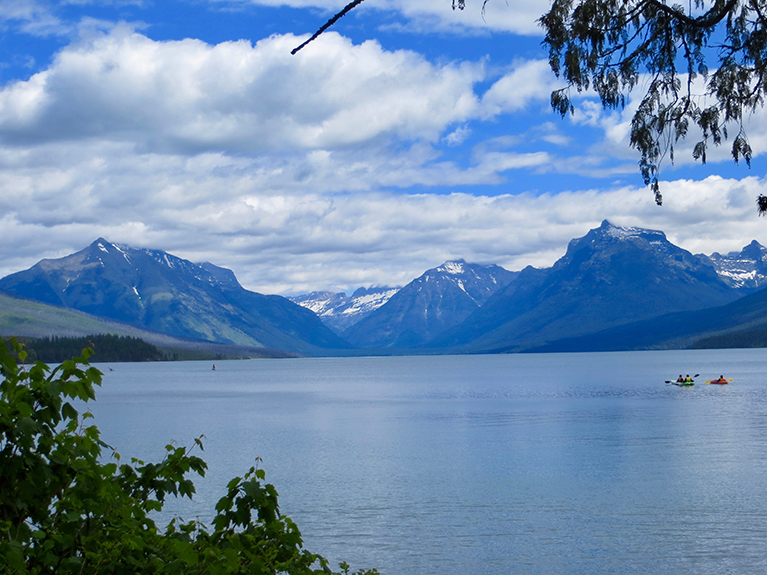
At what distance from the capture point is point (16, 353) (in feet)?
24.2

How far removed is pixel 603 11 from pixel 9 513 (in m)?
15.4

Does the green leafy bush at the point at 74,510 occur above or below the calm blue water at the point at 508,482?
above

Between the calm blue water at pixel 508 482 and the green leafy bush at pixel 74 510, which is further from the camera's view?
the calm blue water at pixel 508 482

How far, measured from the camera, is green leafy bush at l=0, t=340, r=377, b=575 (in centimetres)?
683

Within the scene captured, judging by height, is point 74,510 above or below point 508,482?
above

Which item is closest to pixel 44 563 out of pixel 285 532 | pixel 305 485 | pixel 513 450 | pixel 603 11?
pixel 285 532

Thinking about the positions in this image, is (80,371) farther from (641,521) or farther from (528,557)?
(641,521)

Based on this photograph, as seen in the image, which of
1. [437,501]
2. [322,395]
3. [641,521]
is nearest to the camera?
[641,521]

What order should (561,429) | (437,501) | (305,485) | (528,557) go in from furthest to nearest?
(561,429) → (305,485) → (437,501) → (528,557)

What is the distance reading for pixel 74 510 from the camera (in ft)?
24.5

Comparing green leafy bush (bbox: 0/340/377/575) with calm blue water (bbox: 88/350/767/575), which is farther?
calm blue water (bbox: 88/350/767/575)

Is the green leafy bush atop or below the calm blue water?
atop

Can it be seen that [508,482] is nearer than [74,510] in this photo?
No

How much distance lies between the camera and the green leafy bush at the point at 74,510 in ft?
22.4
